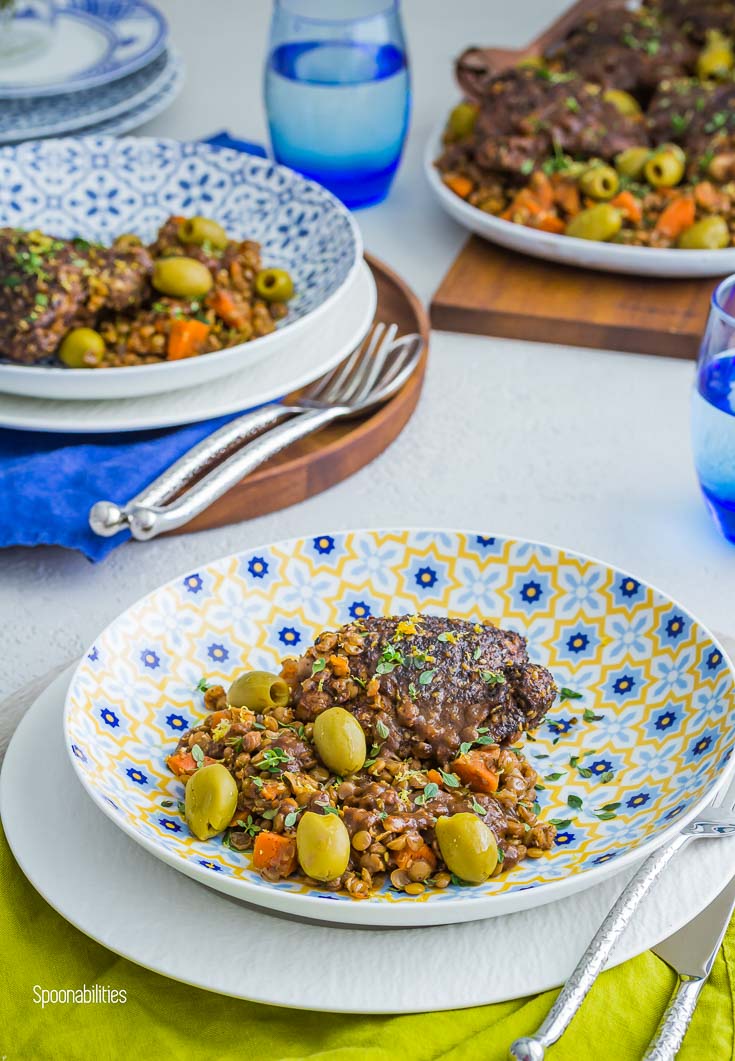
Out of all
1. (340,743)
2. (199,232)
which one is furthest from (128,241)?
(340,743)

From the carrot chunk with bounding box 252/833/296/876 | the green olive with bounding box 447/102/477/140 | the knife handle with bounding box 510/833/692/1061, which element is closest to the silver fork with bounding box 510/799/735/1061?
the knife handle with bounding box 510/833/692/1061

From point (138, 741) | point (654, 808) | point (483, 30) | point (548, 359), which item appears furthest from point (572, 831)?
point (483, 30)

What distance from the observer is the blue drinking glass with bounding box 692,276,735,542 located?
153 cm

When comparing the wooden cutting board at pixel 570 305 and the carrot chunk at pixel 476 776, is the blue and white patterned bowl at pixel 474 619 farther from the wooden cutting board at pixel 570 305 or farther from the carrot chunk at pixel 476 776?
the wooden cutting board at pixel 570 305

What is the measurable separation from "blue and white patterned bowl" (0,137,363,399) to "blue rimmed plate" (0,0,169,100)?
0.42 meters

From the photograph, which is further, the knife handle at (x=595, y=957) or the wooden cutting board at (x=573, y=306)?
the wooden cutting board at (x=573, y=306)

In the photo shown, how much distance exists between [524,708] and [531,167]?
146 cm

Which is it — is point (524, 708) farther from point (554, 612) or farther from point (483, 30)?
point (483, 30)

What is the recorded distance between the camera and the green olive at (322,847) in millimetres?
1009

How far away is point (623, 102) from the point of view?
262 centimetres

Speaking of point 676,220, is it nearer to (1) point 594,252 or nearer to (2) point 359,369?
(1) point 594,252

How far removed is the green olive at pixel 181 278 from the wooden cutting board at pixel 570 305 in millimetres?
494

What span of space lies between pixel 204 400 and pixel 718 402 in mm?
715

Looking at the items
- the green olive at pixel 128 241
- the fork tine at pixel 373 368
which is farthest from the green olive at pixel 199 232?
the fork tine at pixel 373 368
